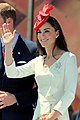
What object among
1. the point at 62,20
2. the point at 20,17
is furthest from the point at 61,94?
the point at 20,17

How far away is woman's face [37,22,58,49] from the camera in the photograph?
310 cm

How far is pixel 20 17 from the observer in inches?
197

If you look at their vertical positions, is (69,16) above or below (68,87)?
above

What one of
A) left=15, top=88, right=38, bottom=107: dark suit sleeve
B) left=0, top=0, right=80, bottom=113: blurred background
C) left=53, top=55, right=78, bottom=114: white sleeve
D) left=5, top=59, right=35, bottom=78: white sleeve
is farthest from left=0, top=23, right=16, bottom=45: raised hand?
left=0, top=0, right=80, bottom=113: blurred background

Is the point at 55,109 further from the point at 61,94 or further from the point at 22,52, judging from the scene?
the point at 22,52

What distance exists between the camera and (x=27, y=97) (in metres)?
3.54

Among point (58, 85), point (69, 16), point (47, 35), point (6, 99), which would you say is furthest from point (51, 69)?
point (69, 16)

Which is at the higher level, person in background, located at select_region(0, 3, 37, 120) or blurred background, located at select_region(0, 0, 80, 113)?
blurred background, located at select_region(0, 0, 80, 113)

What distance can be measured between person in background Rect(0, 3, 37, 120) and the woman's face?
43 cm

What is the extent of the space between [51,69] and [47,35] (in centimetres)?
24

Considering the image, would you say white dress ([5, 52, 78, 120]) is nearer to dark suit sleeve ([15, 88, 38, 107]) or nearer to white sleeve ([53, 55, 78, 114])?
white sleeve ([53, 55, 78, 114])

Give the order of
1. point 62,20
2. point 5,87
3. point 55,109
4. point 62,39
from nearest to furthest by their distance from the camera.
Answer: point 55,109, point 62,39, point 5,87, point 62,20

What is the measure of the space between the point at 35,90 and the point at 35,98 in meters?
0.07

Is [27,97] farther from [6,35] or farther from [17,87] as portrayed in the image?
[6,35]
